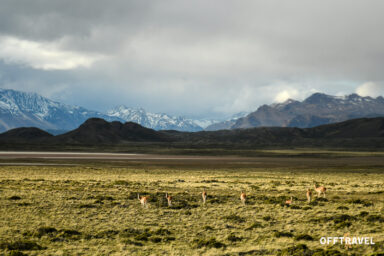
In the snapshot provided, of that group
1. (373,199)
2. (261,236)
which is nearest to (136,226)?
(261,236)

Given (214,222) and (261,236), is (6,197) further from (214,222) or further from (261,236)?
(261,236)

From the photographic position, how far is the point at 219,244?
16.8 m

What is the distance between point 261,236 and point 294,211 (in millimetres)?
6636

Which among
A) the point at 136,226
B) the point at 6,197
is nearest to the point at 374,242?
the point at 136,226

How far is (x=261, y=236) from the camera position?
59.8 ft

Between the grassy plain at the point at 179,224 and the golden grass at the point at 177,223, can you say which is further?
the golden grass at the point at 177,223

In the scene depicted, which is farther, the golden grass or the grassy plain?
the golden grass

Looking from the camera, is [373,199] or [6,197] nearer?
[6,197]

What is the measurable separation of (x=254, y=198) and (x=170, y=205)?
7589mm

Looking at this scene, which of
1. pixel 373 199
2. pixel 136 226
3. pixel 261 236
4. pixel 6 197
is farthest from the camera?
pixel 373 199

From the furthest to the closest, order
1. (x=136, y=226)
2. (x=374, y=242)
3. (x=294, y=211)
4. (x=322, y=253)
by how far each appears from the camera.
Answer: (x=294, y=211)
(x=136, y=226)
(x=374, y=242)
(x=322, y=253)

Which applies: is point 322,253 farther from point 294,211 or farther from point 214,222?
point 294,211

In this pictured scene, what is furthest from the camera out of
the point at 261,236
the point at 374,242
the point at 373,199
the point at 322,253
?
the point at 373,199

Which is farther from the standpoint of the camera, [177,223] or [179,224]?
[177,223]
